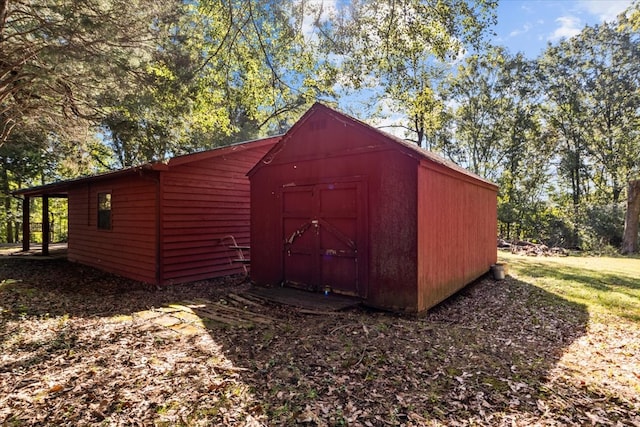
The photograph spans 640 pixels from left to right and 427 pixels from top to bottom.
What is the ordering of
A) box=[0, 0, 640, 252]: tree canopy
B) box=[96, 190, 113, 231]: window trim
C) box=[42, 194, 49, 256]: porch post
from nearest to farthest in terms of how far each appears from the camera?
box=[0, 0, 640, 252]: tree canopy
box=[96, 190, 113, 231]: window trim
box=[42, 194, 49, 256]: porch post

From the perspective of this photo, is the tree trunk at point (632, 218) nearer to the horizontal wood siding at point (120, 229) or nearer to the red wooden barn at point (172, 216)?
the red wooden barn at point (172, 216)

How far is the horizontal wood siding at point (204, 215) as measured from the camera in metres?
8.33

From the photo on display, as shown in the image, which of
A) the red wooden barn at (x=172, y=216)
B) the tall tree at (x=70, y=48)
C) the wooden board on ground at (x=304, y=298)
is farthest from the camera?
the red wooden barn at (x=172, y=216)

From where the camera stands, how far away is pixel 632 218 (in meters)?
15.0

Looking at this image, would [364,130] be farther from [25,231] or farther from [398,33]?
[25,231]

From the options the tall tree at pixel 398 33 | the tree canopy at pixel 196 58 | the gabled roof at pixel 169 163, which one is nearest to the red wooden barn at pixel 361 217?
the tall tree at pixel 398 33

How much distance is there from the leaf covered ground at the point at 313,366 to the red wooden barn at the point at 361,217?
2.33 ft

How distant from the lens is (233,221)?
992 cm

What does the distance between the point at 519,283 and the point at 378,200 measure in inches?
203

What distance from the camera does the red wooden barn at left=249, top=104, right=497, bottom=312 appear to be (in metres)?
5.36

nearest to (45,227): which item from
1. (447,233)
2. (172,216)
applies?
(172,216)

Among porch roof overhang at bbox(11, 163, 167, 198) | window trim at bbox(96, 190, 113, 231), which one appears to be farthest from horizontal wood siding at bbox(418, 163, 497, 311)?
window trim at bbox(96, 190, 113, 231)

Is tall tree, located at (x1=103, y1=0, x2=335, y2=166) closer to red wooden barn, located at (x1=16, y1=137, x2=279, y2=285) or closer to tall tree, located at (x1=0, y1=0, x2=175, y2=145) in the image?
tall tree, located at (x1=0, y1=0, x2=175, y2=145)

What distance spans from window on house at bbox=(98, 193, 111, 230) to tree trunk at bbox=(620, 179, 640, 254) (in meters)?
Answer: 21.1
